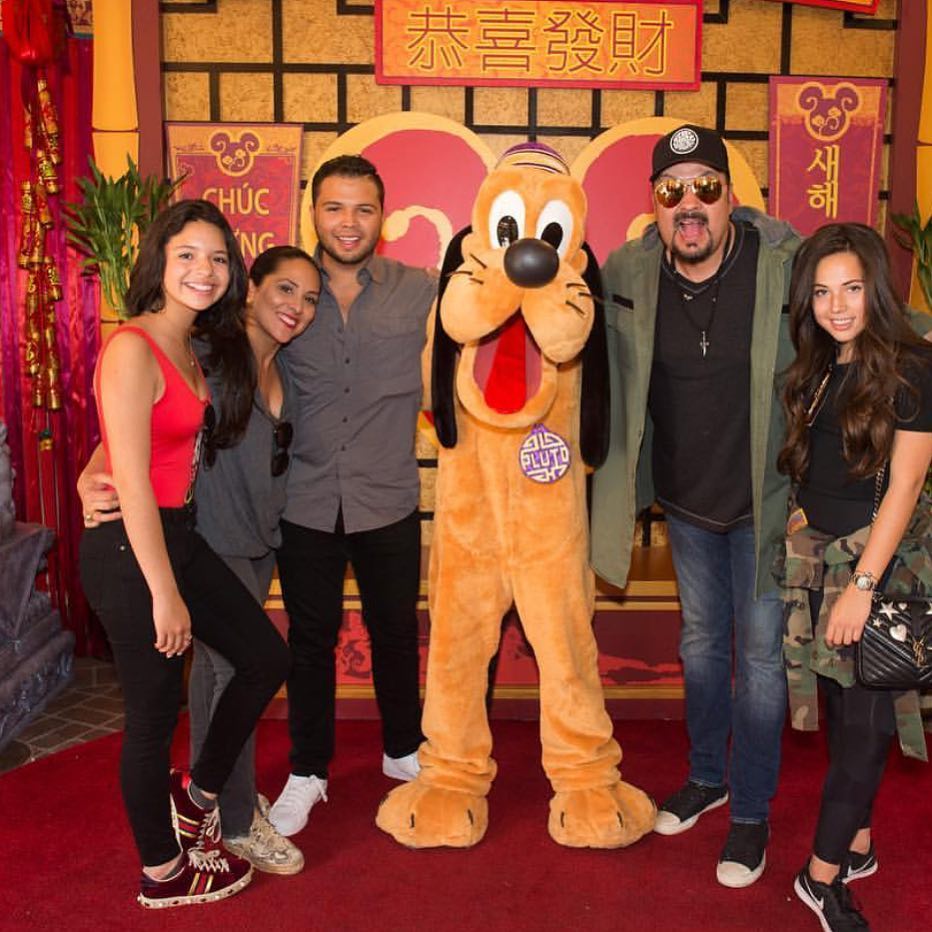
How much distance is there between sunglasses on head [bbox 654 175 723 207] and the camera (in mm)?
2324

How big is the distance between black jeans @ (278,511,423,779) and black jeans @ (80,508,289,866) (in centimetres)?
39

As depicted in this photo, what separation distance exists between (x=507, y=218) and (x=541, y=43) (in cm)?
166

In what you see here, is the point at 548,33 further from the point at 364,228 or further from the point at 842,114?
the point at 364,228

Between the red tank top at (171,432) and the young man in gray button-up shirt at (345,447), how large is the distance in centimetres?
49

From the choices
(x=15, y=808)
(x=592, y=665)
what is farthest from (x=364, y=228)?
(x=15, y=808)

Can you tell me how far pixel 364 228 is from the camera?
8.45 ft

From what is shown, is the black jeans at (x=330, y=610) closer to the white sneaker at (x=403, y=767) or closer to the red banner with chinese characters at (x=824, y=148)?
the white sneaker at (x=403, y=767)

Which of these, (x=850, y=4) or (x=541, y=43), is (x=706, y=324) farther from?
(x=850, y=4)

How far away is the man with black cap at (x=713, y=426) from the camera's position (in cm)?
233

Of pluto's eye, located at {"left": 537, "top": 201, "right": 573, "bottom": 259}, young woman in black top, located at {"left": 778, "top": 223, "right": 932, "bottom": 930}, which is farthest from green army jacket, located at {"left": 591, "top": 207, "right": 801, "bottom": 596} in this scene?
pluto's eye, located at {"left": 537, "top": 201, "right": 573, "bottom": 259}

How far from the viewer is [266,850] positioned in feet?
8.08

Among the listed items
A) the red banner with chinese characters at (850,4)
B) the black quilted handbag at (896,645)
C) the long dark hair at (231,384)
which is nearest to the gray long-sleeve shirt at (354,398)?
the long dark hair at (231,384)

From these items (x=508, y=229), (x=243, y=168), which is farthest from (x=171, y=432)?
(x=243, y=168)

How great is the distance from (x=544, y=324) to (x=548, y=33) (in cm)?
190
